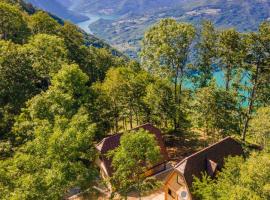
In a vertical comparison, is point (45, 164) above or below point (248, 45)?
below

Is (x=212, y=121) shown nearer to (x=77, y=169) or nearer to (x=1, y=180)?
(x=77, y=169)

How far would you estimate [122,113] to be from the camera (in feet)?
164

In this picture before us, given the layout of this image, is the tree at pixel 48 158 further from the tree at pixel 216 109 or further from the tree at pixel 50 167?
the tree at pixel 216 109

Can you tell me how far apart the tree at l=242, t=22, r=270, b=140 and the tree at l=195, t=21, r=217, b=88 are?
793cm

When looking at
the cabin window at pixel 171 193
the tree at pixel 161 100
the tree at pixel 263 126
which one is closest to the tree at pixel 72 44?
the tree at pixel 161 100

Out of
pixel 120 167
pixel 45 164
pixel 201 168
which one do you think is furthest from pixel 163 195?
pixel 45 164

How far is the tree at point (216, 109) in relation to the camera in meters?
42.6

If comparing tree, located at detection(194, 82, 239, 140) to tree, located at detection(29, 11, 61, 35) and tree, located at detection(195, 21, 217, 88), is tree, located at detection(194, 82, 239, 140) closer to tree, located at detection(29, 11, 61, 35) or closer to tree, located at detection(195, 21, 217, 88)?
tree, located at detection(195, 21, 217, 88)

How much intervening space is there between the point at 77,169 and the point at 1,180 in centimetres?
666

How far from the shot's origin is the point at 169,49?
47.4 meters

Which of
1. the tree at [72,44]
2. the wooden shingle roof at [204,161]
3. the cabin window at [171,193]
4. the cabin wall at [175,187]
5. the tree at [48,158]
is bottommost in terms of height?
the cabin window at [171,193]

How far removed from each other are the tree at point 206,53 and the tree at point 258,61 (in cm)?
793

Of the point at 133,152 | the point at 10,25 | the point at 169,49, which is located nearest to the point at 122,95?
the point at 169,49

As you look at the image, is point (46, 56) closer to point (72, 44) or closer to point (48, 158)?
point (48, 158)
